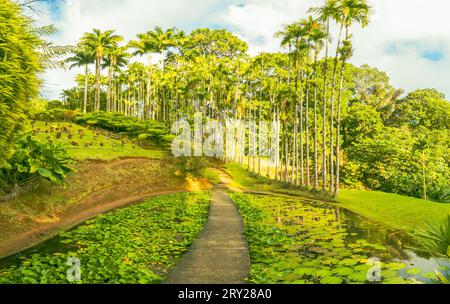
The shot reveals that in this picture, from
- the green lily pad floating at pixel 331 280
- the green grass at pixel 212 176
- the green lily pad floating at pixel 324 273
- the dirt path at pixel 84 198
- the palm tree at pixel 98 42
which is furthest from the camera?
the palm tree at pixel 98 42

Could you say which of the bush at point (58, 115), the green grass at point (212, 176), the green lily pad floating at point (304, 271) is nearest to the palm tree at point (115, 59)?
the bush at point (58, 115)

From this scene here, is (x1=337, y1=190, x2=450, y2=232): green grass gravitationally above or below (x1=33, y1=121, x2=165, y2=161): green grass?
below

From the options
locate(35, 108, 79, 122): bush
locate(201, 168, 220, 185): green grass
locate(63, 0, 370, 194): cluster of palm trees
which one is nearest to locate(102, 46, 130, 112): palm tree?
locate(63, 0, 370, 194): cluster of palm trees

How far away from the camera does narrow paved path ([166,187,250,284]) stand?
635 cm

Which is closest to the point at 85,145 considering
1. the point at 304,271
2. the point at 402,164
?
the point at 304,271

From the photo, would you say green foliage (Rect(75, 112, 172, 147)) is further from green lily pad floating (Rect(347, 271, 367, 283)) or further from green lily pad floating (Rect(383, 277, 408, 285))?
green lily pad floating (Rect(383, 277, 408, 285))

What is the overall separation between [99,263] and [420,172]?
29884mm

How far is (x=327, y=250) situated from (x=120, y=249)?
566 centimetres

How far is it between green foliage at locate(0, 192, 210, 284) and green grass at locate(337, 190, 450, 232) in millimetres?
8821

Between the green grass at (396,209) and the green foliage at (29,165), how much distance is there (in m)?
14.6

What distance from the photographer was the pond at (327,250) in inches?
263

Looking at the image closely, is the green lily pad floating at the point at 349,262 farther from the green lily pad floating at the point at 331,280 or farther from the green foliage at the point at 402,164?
the green foliage at the point at 402,164

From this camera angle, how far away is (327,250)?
8.91 m

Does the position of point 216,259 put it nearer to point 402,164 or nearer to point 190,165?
point 190,165
